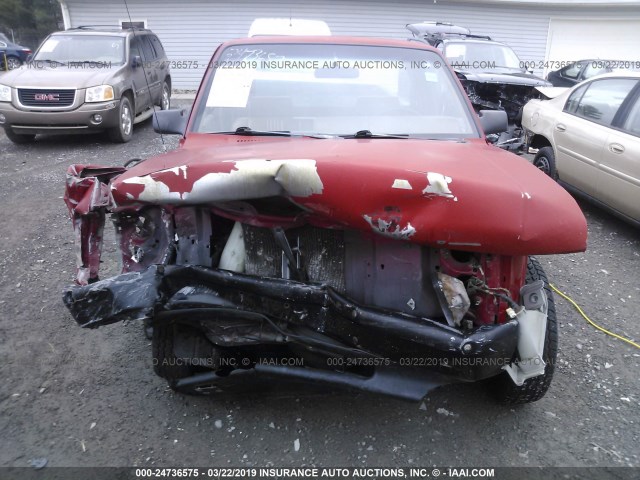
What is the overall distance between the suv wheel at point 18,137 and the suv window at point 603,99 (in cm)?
841

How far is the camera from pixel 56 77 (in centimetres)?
780

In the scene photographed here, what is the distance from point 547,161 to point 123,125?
668cm

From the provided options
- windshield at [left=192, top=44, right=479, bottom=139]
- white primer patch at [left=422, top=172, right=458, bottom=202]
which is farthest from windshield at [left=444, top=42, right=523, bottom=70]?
white primer patch at [left=422, top=172, right=458, bottom=202]

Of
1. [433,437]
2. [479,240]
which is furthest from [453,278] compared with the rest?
[433,437]

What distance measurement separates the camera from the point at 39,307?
3.59 m

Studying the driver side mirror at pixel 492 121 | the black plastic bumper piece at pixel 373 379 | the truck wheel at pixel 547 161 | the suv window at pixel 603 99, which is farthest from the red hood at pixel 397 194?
the truck wheel at pixel 547 161

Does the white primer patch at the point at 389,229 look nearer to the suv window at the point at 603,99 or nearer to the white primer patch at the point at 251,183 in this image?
the white primer patch at the point at 251,183

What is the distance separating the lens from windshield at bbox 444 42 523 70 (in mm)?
10023

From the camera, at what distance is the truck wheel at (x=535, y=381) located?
244cm

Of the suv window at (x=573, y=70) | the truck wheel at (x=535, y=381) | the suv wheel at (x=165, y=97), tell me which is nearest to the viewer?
the truck wheel at (x=535, y=381)

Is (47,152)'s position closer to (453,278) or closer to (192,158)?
(192,158)

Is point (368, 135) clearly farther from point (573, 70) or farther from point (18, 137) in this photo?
point (573, 70)

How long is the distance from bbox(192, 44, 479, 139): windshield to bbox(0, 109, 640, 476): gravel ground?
1559 millimetres

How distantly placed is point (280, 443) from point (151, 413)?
730 mm
